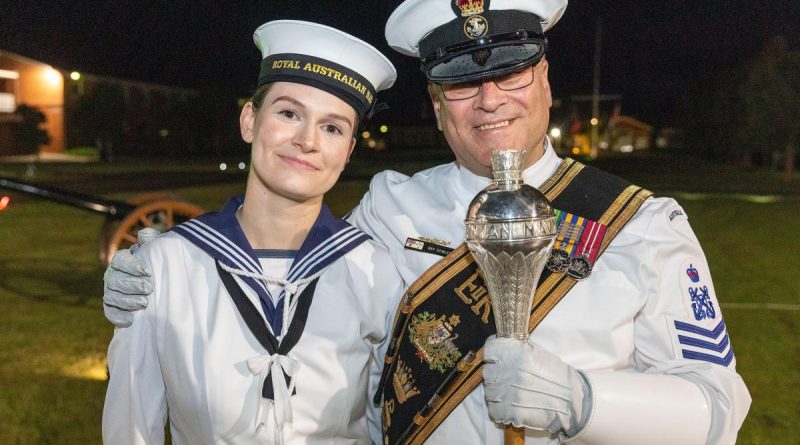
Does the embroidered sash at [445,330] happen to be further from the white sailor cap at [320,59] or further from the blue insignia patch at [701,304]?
the white sailor cap at [320,59]

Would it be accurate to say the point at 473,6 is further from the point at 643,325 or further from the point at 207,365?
the point at 207,365

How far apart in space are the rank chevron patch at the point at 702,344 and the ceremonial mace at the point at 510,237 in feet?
1.93

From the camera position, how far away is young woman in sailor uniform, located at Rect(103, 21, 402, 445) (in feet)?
7.50

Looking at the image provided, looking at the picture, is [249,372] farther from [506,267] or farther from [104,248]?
[104,248]

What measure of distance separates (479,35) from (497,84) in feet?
0.56

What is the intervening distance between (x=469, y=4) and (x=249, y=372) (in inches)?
54.8

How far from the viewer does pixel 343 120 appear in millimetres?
2529

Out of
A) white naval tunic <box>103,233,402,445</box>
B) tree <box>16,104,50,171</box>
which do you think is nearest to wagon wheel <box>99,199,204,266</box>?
white naval tunic <box>103,233,402,445</box>

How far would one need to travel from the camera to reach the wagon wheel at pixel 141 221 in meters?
7.87

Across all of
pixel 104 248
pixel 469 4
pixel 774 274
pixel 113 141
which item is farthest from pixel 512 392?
pixel 113 141

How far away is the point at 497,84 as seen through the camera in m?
2.54

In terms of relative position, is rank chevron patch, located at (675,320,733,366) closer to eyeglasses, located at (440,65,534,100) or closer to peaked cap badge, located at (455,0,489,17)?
eyeglasses, located at (440,65,534,100)

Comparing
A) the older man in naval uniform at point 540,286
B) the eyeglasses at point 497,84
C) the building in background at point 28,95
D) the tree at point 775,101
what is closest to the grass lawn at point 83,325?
the older man in naval uniform at point 540,286

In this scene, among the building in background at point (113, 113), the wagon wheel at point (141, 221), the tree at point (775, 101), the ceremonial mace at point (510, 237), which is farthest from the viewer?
the building in background at point (113, 113)
